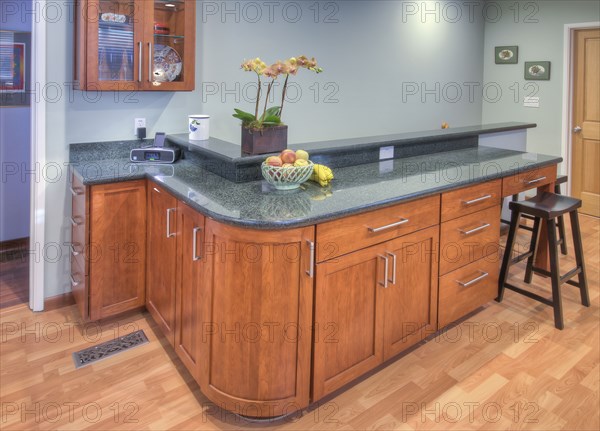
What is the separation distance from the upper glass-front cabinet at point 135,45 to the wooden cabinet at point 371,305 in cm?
158

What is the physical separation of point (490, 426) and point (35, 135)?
8.65 feet

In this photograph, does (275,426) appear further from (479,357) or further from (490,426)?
(479,357)

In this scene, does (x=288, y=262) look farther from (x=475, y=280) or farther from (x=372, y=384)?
(x=475, y=280)

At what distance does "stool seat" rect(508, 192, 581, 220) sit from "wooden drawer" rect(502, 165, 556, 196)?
0.08 metres

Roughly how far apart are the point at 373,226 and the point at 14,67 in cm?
322

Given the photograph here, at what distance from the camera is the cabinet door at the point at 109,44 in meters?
2.35

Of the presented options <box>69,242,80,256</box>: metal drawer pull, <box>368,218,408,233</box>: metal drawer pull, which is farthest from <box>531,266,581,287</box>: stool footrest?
<box>69,242,80,256</box>: metal drawer pull

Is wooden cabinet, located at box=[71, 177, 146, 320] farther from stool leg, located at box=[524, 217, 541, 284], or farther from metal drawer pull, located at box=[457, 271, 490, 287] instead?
stool leg, located at box=[524, 217, 541, 284]

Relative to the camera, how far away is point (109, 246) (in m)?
2.41

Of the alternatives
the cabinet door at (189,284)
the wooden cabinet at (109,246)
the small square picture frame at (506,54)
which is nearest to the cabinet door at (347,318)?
the cabinet door at (189,284)

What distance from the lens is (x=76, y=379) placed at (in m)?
2.12

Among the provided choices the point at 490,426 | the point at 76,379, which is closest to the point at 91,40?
the point at 76,379

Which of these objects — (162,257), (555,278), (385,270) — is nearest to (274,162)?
(385,270)

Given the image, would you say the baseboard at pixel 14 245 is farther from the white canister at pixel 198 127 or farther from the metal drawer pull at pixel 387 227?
the metal drawer pull at pixel 387 227
